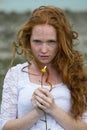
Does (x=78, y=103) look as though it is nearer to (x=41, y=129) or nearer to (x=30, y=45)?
(x=41, y=129)

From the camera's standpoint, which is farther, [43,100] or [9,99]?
[9,99]

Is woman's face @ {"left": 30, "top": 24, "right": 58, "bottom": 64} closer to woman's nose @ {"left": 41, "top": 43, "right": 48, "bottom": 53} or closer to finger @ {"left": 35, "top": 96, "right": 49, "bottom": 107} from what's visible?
woman's nose @ {"left": 41, "top": 43, "right": 48, "bottom": 53}

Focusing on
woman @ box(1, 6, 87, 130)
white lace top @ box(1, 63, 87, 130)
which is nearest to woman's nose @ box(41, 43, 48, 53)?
woman @ box(1, 6, 87, 130)

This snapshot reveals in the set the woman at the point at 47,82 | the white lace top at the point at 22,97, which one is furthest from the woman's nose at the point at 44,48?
the white lace top at the point at 22,97

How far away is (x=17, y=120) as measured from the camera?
2066mm

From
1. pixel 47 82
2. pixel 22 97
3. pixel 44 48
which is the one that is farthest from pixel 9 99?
pixel 44 48

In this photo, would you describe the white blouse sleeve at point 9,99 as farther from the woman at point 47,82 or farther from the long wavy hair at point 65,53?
the long wavy hair at point 65,53

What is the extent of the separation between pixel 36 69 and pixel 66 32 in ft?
0.75

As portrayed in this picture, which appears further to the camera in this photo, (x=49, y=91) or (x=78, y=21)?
(x=78, y=21)

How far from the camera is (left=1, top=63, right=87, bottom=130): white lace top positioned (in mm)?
2059

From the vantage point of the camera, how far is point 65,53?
2.09m

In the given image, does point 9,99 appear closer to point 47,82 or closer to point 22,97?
point 22,97

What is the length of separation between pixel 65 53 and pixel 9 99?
0.33 meters

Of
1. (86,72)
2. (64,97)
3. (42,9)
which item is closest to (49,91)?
(64,97)
